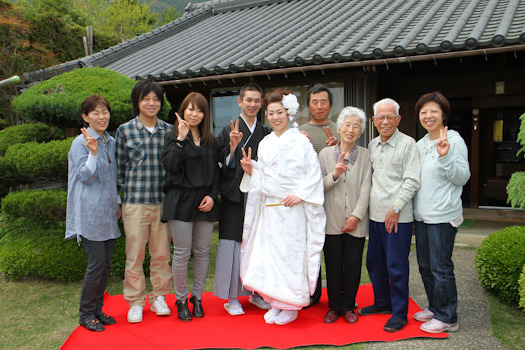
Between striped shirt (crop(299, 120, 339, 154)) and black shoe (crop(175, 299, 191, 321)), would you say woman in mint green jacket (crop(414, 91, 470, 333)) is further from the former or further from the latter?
black shoe (crop(175, 299, 191, 321))

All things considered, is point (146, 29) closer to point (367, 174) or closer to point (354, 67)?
point (354, 67)

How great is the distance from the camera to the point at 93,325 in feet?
11.7

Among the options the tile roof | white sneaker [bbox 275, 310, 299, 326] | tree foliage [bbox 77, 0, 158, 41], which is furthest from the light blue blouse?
tree foliage [bbox 77, 0, 158, 41]

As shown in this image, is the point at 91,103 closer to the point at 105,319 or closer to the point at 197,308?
the point at 105,319

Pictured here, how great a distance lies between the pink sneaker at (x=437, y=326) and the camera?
341 cm

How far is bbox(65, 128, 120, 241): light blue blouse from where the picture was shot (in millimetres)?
3582

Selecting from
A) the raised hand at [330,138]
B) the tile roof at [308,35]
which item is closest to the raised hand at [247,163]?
the raised hand at [330,138]

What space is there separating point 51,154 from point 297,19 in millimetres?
7548

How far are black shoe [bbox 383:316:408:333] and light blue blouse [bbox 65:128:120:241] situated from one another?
2518 mm

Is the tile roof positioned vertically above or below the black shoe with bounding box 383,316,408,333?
above

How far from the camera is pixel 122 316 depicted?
154 inches

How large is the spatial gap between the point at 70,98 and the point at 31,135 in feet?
3.03

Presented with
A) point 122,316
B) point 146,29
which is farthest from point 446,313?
point 146,29

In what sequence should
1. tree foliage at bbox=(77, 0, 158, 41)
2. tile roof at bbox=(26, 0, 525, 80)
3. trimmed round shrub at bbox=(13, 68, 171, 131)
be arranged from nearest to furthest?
1. trimmed round shrub at bbox=(13, 68, 171, 131)
2. tile roof at bbox=(26, 0, 525, 80)
3. tree foliage at bbox=(77, 0, 158, 41)
